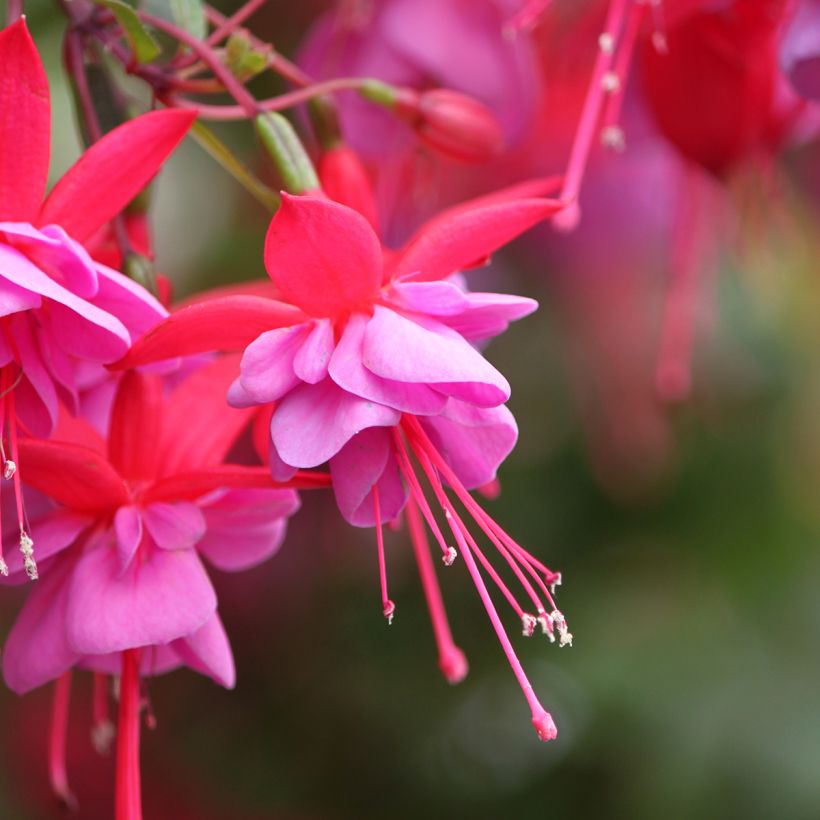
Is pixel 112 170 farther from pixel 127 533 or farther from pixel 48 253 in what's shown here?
pixel 127 533

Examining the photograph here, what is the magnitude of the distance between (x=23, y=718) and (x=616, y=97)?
0.96 meters

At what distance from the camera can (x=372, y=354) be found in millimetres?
475

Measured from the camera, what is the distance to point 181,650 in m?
0.55

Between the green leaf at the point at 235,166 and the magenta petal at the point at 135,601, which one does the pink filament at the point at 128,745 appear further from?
the green leaf at the point at 235,166

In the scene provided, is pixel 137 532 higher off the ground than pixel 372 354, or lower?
lower

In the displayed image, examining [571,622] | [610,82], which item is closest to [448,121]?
[610,82]

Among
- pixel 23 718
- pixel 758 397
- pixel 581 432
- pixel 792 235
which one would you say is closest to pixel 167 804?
pixel 23 718

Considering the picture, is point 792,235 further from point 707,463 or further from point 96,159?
point 96,159

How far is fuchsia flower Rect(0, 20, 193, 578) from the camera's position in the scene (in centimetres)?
46

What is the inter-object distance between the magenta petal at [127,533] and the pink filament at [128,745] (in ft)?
0.15

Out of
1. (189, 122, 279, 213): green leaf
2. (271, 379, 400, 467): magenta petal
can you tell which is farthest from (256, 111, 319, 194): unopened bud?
(271, 379, 400, 467): magenta petal

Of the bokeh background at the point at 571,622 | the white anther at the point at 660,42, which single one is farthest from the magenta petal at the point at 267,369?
the bokeh background at the point at 571,622

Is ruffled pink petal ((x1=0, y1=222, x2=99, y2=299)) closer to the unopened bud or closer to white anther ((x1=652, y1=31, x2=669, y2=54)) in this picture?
the unopened bud

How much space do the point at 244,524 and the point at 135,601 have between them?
2.9 inches
